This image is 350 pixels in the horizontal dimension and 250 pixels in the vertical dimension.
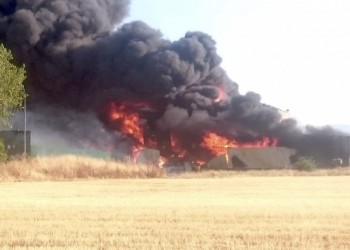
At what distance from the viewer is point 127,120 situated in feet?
259

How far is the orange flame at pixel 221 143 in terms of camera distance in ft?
249

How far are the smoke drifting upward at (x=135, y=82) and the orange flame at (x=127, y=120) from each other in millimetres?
590

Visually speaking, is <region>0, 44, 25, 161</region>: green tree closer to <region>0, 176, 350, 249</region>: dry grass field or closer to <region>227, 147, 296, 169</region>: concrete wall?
<region>0, 176, 350, 249</region>: dry grass field

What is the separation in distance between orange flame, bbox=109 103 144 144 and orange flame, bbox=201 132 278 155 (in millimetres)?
7637

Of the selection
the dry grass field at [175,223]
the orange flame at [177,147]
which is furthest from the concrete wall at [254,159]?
the dry grass field at [175,223]

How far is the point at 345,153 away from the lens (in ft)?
246

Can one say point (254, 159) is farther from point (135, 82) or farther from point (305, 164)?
point (135, 82)

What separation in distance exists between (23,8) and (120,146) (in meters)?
18.3

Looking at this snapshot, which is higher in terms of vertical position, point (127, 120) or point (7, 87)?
point (127, 120)

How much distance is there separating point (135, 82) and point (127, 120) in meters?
4.76

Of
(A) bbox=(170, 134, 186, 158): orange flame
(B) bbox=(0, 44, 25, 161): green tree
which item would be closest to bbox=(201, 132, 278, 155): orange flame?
(A) bbox=(170, 134, 186, 158): orange flame

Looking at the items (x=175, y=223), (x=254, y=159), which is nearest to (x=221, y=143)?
(x=254, y=159)

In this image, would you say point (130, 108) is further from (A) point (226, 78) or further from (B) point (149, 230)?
(B) point (149, 230)

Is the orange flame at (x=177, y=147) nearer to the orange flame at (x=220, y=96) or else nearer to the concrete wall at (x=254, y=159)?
the orange flame at (x=220, y=96)
